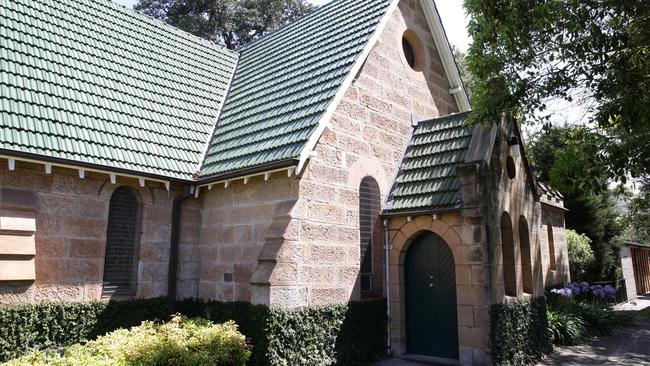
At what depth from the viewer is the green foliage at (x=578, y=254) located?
71.2ft

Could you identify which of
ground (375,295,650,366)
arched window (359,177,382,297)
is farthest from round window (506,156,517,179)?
ground (375,295,650,366)

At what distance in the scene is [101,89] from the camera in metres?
11.0

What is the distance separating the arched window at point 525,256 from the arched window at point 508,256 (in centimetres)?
87

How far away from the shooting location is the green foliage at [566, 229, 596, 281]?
2170 centimetres

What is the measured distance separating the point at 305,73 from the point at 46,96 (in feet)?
19.6

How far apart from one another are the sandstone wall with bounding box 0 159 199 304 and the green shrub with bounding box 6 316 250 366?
1334mm

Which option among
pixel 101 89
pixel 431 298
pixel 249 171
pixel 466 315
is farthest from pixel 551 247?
pixel 101 89

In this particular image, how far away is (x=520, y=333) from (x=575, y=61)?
5.90 m

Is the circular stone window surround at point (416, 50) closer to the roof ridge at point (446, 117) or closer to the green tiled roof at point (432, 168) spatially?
the roof ridge at point (446, 117)

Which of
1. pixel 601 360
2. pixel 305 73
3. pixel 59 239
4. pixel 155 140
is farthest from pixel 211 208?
pixel 601 360

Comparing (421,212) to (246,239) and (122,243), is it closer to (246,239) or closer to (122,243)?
(246,239)

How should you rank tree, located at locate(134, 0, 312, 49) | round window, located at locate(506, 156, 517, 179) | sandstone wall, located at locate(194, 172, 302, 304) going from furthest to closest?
tree, located at locate(134, 0, 312, 49)
round window, located at locate(506, 156, 517, 179)
sandstone wall, located at locate(194, 172, 302, 304)

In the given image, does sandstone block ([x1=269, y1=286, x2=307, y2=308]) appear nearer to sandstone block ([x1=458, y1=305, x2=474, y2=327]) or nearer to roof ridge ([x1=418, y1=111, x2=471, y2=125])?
sandstone block ([x1=458, y1=305, x2=474, y2=327])

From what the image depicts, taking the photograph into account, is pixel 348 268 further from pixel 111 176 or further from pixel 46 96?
pixel 46 96
